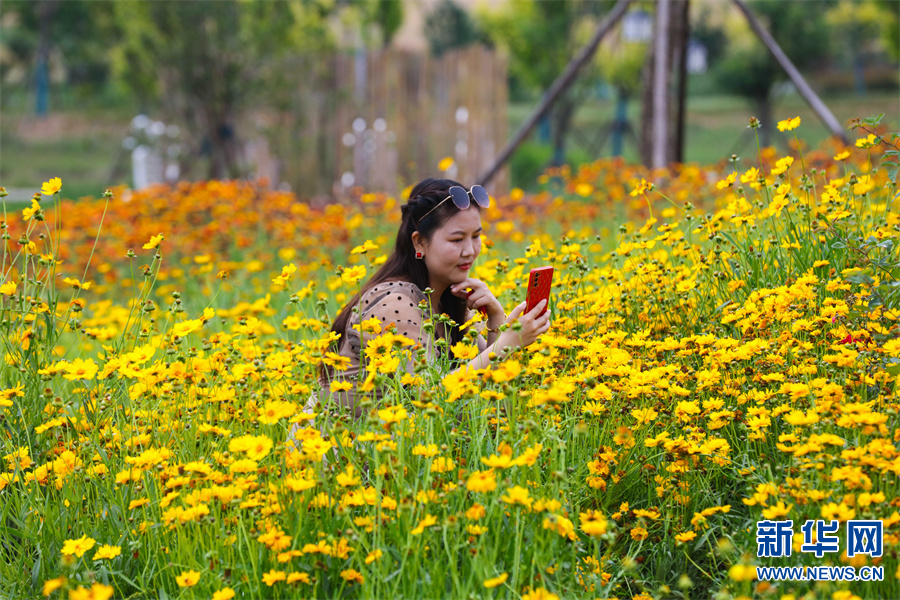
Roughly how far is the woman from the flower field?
6.5 inches

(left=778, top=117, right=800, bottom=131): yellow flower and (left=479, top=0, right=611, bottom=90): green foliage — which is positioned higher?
(left=479, top=0, right=611, bottom=90): green foliage

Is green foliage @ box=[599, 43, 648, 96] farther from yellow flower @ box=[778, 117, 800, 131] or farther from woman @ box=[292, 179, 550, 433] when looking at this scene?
woman @ box=[292, 179, 550, 433]

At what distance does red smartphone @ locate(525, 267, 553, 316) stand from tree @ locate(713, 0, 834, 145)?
2705cm

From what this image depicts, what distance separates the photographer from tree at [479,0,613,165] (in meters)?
24.2

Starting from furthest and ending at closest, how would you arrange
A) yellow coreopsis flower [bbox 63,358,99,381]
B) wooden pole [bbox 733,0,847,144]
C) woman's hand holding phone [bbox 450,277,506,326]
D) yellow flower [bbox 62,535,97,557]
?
1. wooden pole [bbox 733,0,847,144]
2. woman's hand holding phone [bbox 450,277,506,326]
3. yellow coreopsis flower [bbox 63,358,99,381]
4. yellow flower [bbox 62,535,97,557]

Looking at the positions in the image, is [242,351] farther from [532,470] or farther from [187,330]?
[532,470]

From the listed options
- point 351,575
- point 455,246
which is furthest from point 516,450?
point 455,246

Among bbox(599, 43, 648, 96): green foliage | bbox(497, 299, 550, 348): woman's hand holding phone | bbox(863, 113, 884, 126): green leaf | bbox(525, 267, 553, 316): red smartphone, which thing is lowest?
bbox(497, 299, 550, 348): woman's hand holding phone

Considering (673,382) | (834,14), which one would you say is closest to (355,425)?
(673,382)

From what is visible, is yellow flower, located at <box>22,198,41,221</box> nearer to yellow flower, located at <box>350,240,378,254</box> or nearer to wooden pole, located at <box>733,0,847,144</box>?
yellow flower, located at <box>350,240,378,254</box>

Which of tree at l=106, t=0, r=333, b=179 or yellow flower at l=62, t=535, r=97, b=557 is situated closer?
yellow flower at l=62, t=535, r=97, b=557

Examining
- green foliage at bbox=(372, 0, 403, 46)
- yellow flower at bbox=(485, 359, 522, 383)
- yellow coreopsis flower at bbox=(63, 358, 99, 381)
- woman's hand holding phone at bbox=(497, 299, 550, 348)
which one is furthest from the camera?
green foliage at bbox=(372, 0, 403, 46)

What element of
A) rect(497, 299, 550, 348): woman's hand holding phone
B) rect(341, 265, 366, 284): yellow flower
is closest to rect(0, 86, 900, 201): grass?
rect(341, 265, 366, 284): yellow flower

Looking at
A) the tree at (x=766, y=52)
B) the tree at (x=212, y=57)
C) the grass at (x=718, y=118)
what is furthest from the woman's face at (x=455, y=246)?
the tree at (x=766, y=52)
